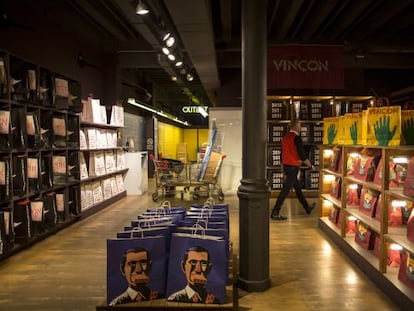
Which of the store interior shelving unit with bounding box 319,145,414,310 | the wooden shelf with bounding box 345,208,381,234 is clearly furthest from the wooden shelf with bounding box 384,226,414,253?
the wooden shelf with bounding box 345,208,381,234

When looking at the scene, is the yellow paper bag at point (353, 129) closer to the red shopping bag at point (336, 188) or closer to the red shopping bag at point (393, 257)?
the red shopping bag at point (336, 188)

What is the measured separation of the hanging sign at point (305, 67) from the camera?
6.78 meters

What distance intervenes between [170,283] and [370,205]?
250 cm

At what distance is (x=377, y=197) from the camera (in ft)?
13.7

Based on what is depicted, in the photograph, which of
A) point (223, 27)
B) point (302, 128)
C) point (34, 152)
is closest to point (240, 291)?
point (34, 152)

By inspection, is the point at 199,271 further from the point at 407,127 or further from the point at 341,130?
the point at 341,130

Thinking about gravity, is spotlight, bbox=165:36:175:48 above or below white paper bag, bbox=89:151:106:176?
above

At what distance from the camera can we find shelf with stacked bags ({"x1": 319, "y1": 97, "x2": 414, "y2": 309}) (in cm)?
336

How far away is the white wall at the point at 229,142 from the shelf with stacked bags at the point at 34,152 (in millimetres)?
3910

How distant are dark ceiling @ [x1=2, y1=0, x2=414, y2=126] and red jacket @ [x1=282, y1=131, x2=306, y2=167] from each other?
205cm

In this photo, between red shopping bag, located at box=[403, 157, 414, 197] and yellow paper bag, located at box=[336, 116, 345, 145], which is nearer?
red shopping bag, located at box=[403, 157, 414, 197]

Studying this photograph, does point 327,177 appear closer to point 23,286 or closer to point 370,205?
point 370,205

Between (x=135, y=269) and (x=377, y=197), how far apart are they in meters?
2.71

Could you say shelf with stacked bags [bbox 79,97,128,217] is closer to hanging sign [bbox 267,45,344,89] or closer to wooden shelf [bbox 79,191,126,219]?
wooden shelf [bbox 79,191,126,219]
